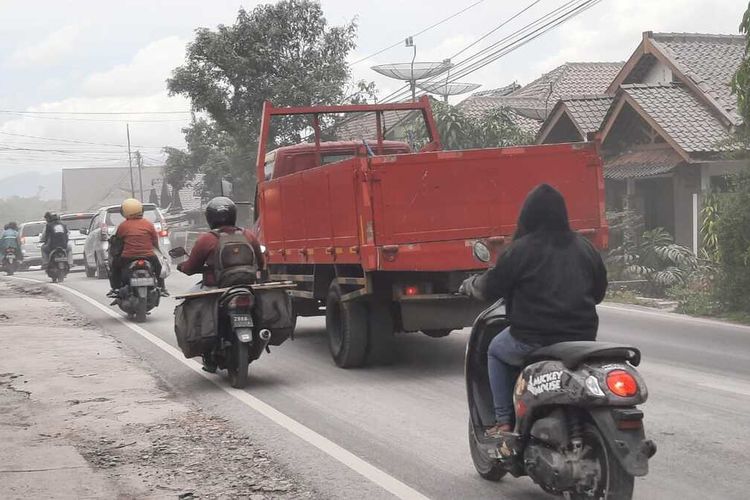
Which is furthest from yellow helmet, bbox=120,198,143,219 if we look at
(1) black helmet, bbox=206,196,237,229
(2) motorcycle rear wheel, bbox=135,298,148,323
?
(1) black helmet, bbox=206,196,237,229

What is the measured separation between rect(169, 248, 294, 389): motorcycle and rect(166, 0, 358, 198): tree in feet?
87.2

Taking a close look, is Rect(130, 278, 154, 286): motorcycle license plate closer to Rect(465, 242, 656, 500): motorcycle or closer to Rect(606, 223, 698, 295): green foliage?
Rect(606, 223, 698, 295): green foliage

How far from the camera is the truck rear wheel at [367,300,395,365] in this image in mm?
10617

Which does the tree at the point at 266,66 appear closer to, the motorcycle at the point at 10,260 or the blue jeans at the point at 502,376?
the motorcycle at the point at 10,260

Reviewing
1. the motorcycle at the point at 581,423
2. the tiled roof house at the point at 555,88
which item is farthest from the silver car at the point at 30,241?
the motorcycle at the point at 581,423

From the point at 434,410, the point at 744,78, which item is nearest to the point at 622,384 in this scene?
the point at 434,410

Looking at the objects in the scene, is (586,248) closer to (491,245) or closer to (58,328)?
(491,245)

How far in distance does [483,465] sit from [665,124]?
67.5 feet

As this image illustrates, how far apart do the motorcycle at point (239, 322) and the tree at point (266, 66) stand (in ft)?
87.2

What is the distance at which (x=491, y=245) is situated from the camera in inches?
386

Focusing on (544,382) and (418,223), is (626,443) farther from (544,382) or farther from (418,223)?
(418,223)

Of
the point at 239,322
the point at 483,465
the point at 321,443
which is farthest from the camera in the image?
the point at 239,322

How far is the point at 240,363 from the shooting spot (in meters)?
9.72

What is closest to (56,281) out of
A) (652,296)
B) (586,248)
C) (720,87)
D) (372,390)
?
(652,296)
